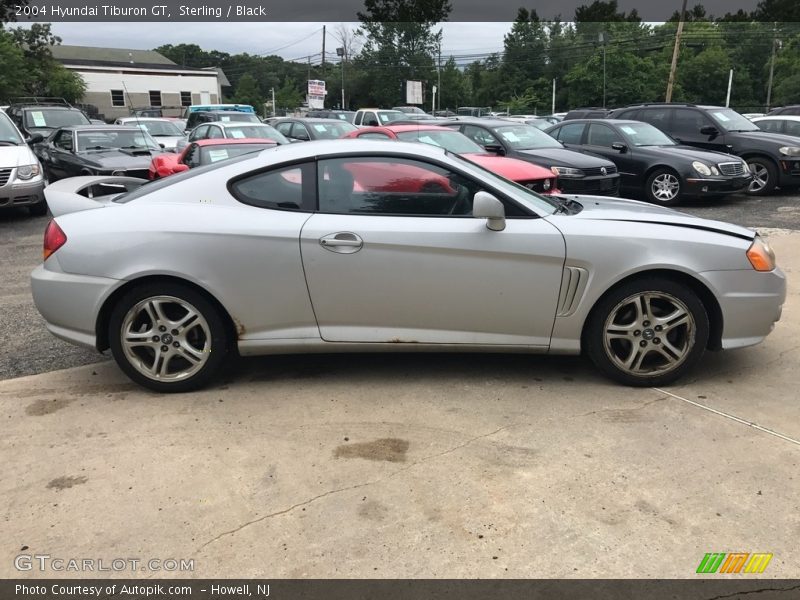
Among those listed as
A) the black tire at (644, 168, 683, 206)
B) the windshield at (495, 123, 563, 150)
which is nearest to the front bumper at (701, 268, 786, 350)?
the windshield at (495, 123, 563, 150)

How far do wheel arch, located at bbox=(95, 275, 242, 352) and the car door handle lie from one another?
0.73m

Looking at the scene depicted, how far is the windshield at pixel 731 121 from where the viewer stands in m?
12.7

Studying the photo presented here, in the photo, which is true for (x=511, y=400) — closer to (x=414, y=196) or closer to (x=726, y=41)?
(x=414, y=196)

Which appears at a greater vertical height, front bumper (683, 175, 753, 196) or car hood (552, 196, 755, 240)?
car hood (552, 196, 755, 240)

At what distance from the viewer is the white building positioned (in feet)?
189

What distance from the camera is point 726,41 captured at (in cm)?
6869

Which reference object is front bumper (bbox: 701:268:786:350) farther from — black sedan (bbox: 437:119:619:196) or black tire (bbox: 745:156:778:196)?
black tire (bbox: 745:156:778:196)

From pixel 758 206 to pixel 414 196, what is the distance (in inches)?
377

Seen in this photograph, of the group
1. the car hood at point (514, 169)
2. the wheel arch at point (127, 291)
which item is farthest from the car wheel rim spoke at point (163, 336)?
the car hood at point (514, 169)

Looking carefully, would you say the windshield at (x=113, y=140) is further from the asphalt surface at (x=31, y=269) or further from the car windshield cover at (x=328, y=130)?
the car windshield cover at (x=328, y=130)

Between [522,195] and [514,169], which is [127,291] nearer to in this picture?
[522,195]

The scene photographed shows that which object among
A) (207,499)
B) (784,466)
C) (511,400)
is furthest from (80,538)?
(784,466)

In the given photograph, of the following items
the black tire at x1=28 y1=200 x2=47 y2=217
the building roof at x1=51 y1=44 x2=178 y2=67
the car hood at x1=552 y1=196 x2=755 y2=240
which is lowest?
the black tire at x1=28 y1=200 x2=47 y2=217

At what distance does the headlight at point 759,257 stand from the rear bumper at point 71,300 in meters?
3.68
